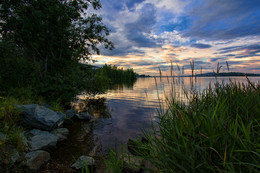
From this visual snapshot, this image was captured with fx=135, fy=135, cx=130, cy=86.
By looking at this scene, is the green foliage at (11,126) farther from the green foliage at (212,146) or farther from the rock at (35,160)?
the green foliage at (212,146)

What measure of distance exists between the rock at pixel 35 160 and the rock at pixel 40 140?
32.3 inches

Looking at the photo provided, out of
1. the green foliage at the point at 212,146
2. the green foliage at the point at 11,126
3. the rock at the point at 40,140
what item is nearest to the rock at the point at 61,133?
the rock at the point at 40,140

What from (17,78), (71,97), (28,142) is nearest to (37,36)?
(17,78)

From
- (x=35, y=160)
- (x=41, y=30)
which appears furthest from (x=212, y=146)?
(x=41, y=30)

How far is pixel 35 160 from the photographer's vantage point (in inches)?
183

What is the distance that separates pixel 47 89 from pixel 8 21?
6474 millimetres

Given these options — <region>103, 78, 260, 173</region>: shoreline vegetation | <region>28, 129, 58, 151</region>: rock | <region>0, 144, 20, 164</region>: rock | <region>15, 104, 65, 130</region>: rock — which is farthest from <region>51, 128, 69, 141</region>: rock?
Result: <region>103, 78, 260, 173</region>: shoreline vegetation

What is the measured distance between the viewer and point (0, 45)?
935cm

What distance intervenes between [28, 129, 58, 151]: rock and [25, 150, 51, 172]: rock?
0.82 m

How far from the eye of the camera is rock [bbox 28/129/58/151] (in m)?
5.67

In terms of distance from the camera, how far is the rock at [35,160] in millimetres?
4459

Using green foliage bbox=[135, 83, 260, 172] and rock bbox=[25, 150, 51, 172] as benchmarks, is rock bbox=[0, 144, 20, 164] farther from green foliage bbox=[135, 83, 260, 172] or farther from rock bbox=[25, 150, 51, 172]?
Answer: green foliage bbox=[135, 83, 260, 172]

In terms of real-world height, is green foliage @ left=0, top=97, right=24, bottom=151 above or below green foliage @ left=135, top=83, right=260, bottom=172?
below

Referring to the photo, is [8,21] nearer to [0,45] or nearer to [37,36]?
[37,36]
